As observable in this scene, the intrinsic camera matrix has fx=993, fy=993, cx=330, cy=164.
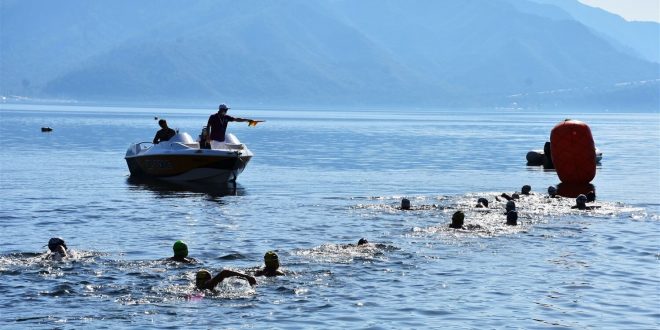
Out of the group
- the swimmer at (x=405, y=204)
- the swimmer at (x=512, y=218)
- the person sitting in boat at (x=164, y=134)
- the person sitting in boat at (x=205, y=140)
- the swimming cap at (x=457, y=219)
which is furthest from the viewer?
the person sitting in boat at (x=164, y=134)

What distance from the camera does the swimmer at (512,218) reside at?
93.0 ft

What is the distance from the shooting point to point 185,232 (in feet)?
90.0

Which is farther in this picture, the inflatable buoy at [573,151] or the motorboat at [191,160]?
the inflatable buoy at [573,151]

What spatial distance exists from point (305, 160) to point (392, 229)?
34.0 meters

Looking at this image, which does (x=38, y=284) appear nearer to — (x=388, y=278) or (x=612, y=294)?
(x=388, y=278)

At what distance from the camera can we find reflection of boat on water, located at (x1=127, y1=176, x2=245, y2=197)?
3872 centimetres

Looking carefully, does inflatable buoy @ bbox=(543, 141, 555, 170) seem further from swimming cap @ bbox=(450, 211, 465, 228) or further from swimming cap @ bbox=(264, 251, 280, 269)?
swimming cap @ bbox=(264, 251, 280, 269)

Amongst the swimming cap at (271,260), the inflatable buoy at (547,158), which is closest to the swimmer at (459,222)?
the swimming cap at (271,260)

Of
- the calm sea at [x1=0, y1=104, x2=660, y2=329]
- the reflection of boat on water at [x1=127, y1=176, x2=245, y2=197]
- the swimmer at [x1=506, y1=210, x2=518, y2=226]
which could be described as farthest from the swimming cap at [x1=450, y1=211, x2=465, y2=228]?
the reflection of boat on water at [x1=127, y1=176, x2=245, y2=197]

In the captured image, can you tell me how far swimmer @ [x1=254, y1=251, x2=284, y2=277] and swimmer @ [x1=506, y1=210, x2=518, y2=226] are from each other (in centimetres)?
994

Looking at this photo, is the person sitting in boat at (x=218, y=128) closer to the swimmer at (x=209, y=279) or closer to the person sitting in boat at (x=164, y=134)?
the person sitting in boat at (x=164, y=134)

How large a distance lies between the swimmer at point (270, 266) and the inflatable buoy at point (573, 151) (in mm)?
25204

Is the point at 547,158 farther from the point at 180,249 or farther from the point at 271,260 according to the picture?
the point at 271,260

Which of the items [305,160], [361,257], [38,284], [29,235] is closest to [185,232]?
[29,235]
